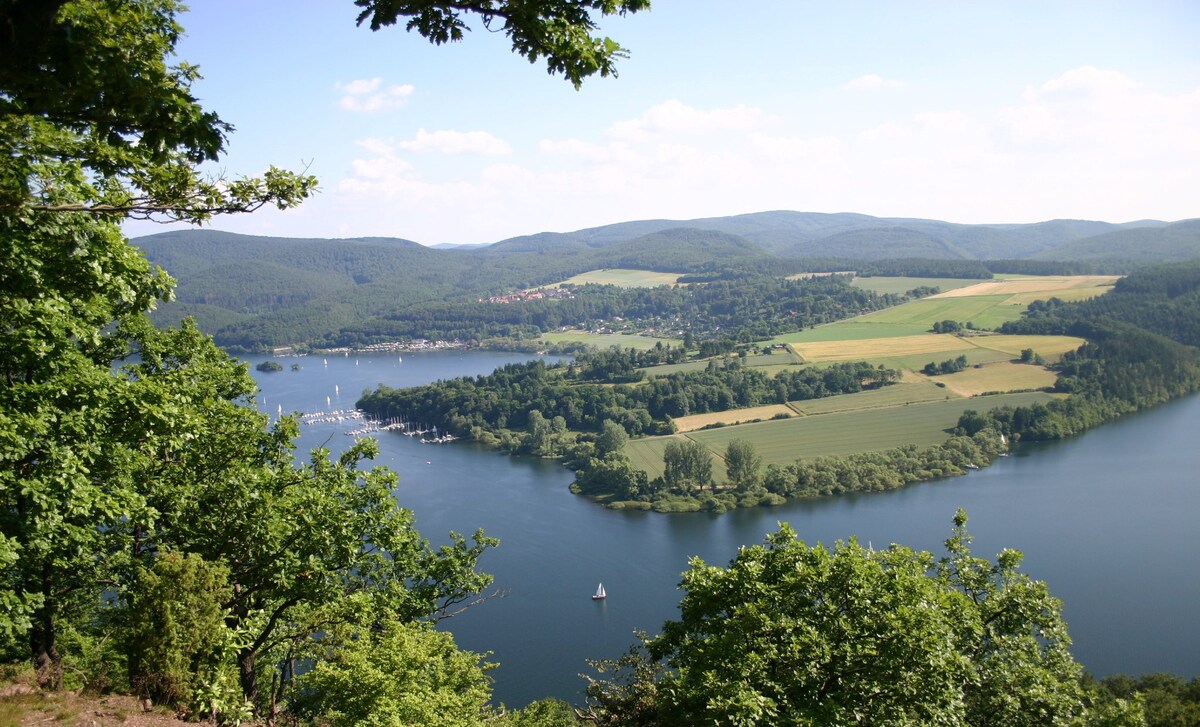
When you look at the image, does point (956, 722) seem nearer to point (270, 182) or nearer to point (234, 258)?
point (270, 182)

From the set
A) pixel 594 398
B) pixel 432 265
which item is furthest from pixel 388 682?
pixel 432 265

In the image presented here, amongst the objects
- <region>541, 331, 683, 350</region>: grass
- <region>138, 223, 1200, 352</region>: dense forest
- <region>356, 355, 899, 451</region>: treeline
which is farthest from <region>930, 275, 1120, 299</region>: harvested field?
<region>356, 355, 899, 451</region>: treeline

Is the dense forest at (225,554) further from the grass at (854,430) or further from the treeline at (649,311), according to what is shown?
the treeline at (649,311)

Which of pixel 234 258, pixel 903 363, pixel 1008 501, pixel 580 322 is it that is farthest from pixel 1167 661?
pixel 234 258

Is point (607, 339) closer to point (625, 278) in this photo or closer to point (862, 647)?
point (625, 278)

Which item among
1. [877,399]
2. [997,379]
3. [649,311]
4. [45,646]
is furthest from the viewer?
[649,311]

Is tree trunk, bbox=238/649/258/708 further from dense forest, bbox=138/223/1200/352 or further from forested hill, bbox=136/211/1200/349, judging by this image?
forested hill, bbox=136/211/1200/349
